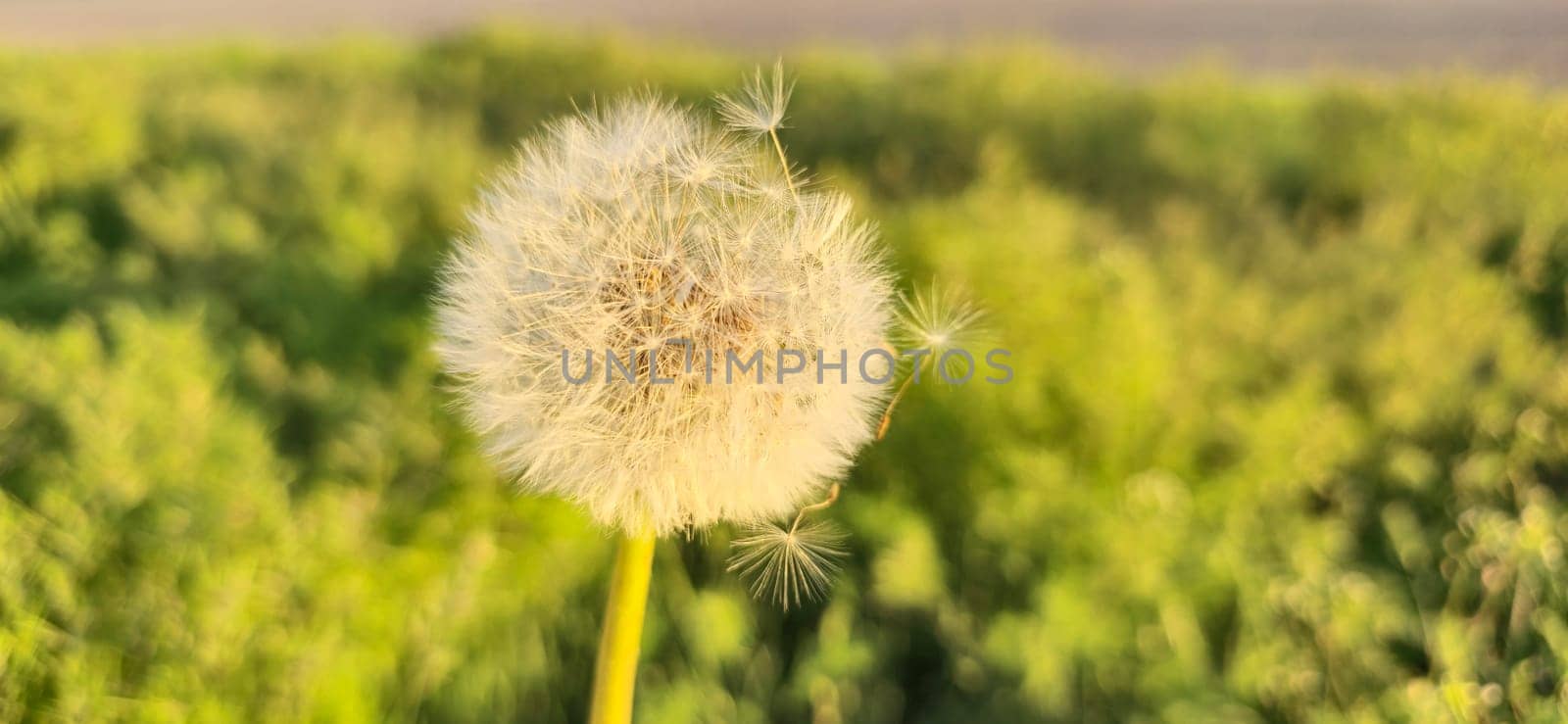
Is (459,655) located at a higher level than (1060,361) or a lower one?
lower

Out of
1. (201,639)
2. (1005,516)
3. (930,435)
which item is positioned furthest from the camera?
(930,435)

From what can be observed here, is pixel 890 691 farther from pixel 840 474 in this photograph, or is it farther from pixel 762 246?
pixel 762 246

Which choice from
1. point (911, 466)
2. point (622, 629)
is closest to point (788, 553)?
point (622, 629)

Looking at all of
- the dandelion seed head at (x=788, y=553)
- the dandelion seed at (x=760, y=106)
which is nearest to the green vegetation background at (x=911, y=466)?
the dandelion seed head at (x=788, y=553)

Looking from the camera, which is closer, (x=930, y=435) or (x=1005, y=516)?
(x=1005, y=516)

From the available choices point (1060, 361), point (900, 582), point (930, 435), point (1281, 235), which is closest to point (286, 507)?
point (900, 582)

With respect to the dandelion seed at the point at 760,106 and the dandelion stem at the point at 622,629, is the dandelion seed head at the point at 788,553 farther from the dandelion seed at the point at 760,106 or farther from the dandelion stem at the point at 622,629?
the dandelion seed at the point at 760,106
